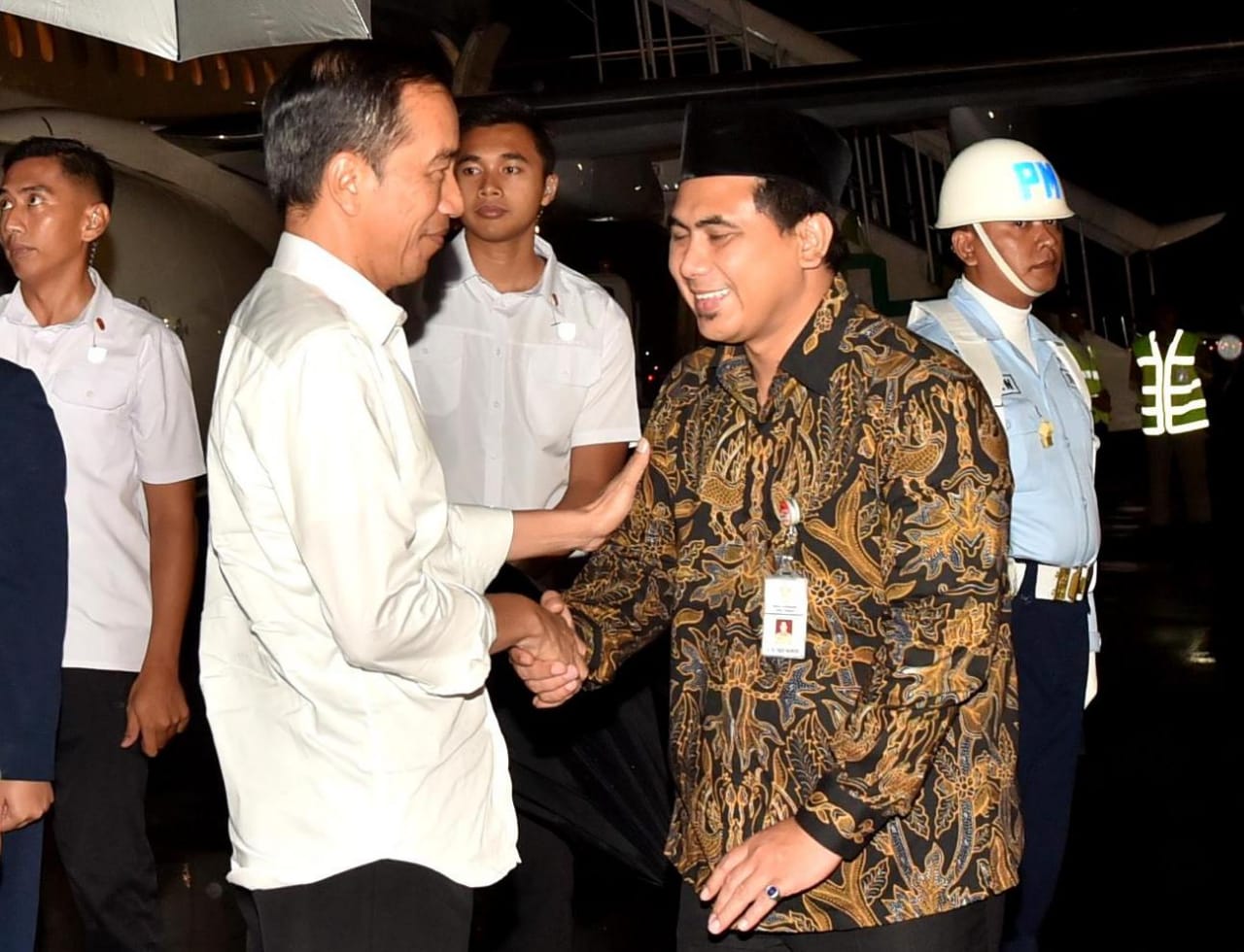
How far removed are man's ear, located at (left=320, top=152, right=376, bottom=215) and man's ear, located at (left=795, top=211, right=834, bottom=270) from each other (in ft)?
1.80

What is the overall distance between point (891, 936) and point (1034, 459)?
1.72 m

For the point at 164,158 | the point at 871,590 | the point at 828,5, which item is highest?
the point at 828,5

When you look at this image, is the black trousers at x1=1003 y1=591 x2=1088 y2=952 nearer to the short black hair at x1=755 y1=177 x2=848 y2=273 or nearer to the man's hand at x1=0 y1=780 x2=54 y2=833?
the short black hair at x1=755 y1=177 x2=848 y2=273

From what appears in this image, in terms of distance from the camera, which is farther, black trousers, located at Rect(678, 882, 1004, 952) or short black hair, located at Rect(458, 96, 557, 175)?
short black hair, located at Rect(458, 96, 557, 175)

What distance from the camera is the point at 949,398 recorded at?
1.95 metres

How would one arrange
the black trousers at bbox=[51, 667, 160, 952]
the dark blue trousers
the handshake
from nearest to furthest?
the handshake, the dark blue trousers, the black trousers at bbox=[51, 667, 160, 952]

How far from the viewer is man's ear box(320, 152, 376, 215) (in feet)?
6.55

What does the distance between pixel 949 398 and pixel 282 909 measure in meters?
1.03

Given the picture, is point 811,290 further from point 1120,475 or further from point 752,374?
point 1120,475

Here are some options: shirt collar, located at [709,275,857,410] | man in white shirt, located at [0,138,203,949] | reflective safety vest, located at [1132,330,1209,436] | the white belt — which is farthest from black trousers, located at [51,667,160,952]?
reflective safety vest, located at [1132,330,1209,436]

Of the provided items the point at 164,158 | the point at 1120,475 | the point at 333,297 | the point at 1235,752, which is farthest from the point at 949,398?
the point at 1120,475

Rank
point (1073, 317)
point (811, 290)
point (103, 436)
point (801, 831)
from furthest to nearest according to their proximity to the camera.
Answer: point (1073, 317), point (103, 436), point (811, 290), point (801, 831)

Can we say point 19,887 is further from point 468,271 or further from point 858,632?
point 468,271

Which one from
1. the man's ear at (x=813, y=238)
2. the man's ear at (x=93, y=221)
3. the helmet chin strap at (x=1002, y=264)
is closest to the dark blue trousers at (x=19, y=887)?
the man's ear at (x=813, y=238)
